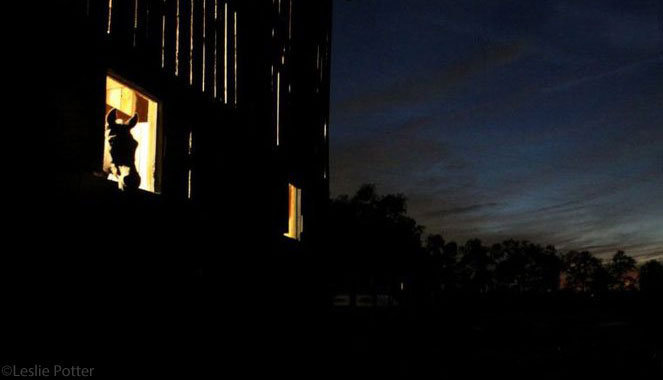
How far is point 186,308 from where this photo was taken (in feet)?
26.6

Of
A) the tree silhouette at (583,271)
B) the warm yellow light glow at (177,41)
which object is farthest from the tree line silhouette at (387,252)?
the tree silhouette at (583,271)

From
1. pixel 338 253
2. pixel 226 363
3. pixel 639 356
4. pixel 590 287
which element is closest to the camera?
pixel 226 363

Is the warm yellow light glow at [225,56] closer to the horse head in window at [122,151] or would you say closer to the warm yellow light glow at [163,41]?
the warm yellow light glow at [163,41]

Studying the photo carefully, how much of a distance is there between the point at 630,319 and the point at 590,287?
7171cm

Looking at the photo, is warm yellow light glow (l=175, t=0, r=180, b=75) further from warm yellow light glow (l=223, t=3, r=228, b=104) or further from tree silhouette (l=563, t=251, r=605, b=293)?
tree silhouette (l=563, t=251, r=605, b=293)

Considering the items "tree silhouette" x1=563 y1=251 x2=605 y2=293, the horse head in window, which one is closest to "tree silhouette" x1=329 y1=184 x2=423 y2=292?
the horse head in window

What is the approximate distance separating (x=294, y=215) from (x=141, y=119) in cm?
489

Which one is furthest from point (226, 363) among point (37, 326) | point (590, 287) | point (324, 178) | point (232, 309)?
point (590, 287)

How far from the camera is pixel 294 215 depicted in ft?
39.5

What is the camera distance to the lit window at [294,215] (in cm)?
1198

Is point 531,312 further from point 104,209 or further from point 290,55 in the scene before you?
point 104,209

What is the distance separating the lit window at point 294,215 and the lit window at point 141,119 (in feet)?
15.0

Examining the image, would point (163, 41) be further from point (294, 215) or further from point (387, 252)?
point (387, 252)

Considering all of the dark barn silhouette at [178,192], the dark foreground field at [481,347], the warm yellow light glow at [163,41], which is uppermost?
the warm yellow light glow at [163,41]
